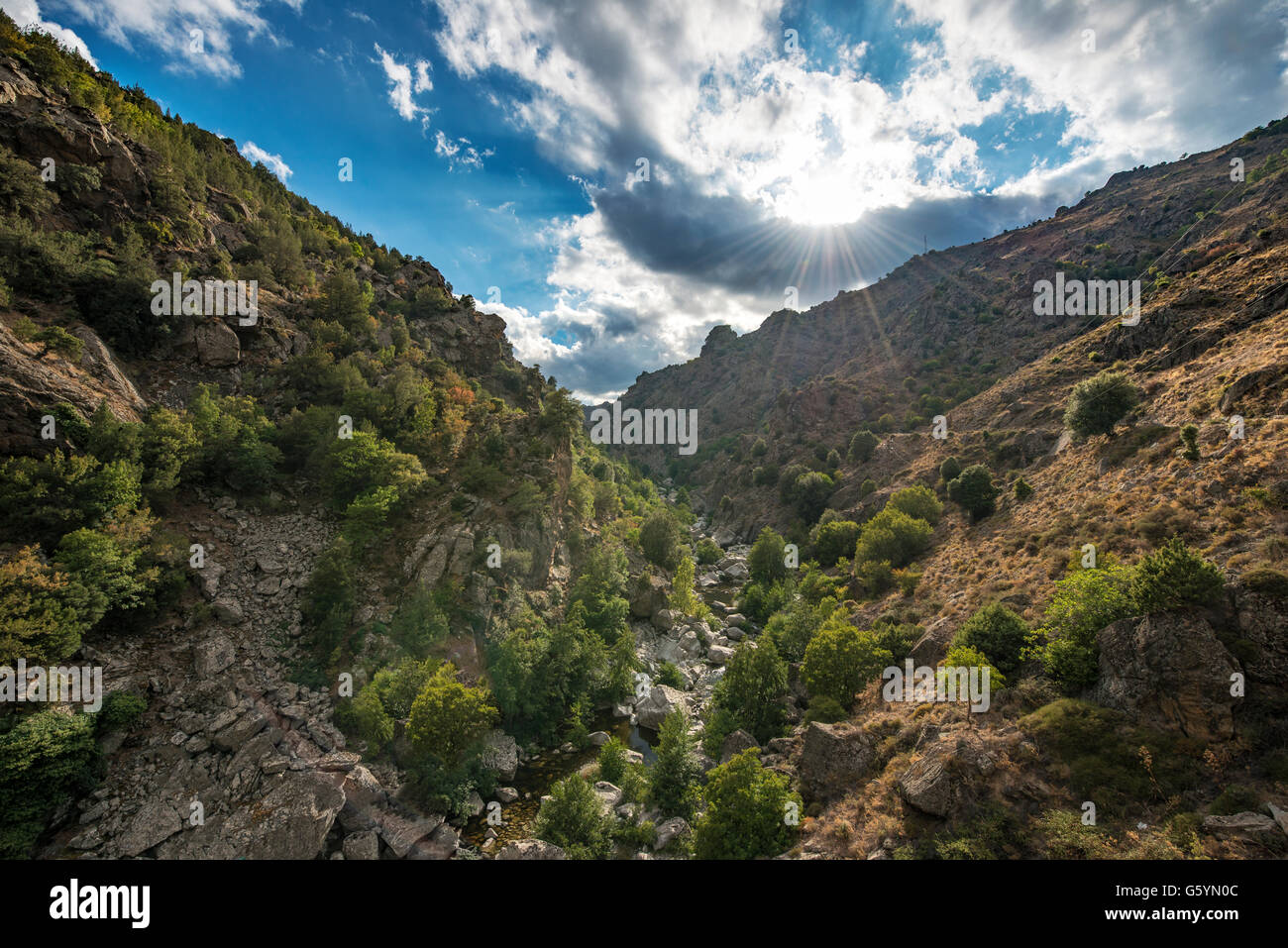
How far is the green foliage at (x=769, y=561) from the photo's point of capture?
5241 cm

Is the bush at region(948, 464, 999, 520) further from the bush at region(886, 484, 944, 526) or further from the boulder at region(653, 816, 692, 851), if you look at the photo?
the boulder at region(653, 816, 692, 851)

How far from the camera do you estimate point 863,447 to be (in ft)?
221

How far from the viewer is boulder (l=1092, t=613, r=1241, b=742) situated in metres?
13.2

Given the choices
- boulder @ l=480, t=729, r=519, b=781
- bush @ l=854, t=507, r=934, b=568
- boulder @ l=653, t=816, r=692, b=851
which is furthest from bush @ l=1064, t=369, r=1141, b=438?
boulder @ l=480, t=729, r=519, b=781

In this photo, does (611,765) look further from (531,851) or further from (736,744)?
(736,744)

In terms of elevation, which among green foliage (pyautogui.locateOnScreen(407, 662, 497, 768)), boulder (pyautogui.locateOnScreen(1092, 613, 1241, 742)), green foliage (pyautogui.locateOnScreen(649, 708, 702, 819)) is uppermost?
boulder (pyautogui.locateOnScreen(1092, 613, 1241, 742))

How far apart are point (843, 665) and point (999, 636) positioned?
7896 millimetres

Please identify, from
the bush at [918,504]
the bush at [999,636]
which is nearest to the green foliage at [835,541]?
the bush at [918,504]

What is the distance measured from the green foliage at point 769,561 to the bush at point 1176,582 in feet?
122

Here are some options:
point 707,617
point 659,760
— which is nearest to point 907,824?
point 659,760

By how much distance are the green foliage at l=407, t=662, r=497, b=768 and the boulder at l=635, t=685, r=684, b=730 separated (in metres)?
12.4

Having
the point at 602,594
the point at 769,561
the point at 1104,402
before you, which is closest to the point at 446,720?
the point at 602,594

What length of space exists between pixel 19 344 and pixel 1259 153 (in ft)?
485

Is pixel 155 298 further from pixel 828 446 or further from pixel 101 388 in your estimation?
pixel 828 446
